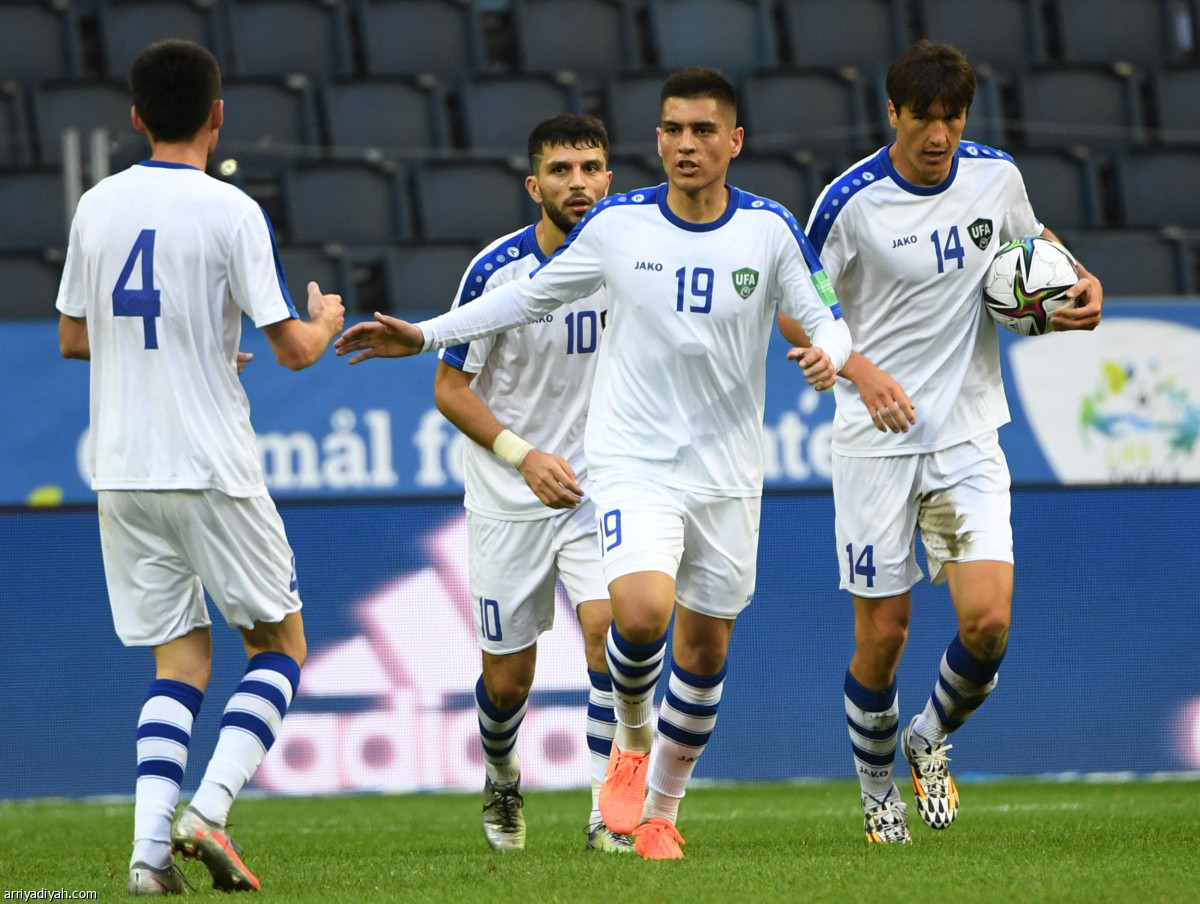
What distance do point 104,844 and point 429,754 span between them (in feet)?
7.09

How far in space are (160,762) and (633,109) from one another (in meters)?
A: 8.13

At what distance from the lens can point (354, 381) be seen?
29.5 ft

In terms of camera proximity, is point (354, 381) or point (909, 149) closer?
point (909, 149)

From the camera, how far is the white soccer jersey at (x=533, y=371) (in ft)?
19.3

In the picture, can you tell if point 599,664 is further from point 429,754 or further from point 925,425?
point 429,754

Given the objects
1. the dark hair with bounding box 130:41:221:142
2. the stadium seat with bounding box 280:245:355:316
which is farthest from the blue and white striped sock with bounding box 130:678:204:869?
the stadium seat with bounding box 280:245:355:316

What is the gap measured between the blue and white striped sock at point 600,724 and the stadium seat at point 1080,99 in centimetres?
764

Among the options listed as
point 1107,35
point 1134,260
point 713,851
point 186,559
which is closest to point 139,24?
point 1134,260

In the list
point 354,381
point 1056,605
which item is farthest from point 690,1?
point 1056,605

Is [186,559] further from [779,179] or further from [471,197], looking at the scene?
[779,179]

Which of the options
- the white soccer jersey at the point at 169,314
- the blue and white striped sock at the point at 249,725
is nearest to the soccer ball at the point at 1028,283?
the white soccer jersey at the point at 169,314

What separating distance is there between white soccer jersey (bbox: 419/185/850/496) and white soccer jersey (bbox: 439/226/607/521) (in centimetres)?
65

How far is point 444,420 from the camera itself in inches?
352

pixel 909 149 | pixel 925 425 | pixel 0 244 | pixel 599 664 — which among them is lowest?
pixel 599 664
